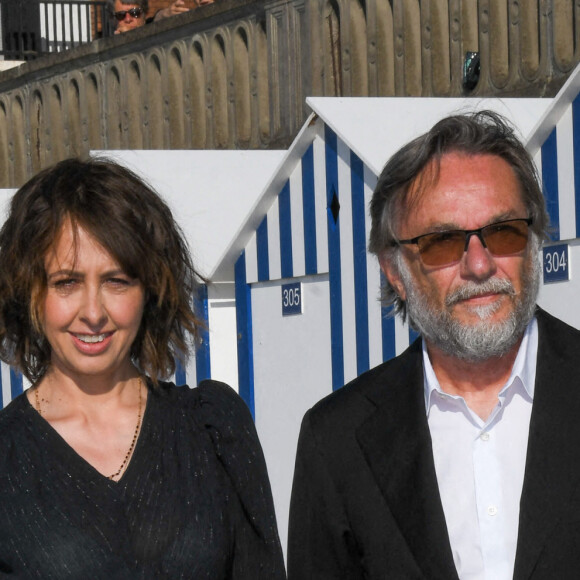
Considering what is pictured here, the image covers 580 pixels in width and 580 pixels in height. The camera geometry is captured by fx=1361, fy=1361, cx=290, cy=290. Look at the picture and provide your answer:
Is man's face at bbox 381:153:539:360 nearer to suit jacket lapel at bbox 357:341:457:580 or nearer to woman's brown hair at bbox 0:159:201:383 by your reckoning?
suit jacket lapel at bbox 357:341:457:580

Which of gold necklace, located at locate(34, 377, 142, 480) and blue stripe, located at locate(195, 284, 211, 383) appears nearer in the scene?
gold necklace, located at locate(34, 377, 142, 480)

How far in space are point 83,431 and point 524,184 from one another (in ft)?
3.09

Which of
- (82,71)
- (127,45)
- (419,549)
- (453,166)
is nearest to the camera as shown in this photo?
(419,549)

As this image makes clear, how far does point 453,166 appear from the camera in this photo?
2.46 m

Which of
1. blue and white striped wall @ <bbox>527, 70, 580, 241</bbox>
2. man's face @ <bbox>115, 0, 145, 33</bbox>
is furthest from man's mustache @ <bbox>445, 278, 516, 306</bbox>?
man's face @ <bbox>115, 0, 145, 33</bbox>

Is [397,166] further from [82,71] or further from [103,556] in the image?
[82,71]

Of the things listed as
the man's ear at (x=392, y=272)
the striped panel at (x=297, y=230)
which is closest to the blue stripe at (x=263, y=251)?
the striped panel at (x=297, y=230)

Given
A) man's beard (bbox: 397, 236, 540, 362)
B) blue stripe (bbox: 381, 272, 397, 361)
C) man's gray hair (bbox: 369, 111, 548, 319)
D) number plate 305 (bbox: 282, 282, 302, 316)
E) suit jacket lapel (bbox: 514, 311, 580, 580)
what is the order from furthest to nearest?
number plate 305 (bbox: 282, 282, 302, 316) → blue stripe (bbox: 381, 272, 397, 361) → man's gray hair (bbox: 369, 111, 548, 319) → man's beard (bbox: 397, 236, 540, 362) → suit jacket lapel (bbox: 514, 311, 580, 580)

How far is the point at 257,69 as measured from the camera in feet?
28.4

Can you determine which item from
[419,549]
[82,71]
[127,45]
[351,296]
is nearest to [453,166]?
[419,549]

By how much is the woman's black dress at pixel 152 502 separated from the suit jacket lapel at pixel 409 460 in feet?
0.85

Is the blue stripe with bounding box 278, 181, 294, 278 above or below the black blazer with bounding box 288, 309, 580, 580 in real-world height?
above

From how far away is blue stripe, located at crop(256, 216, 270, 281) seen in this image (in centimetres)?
541

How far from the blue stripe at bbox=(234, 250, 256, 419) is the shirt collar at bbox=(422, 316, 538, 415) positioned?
10.3 ft
